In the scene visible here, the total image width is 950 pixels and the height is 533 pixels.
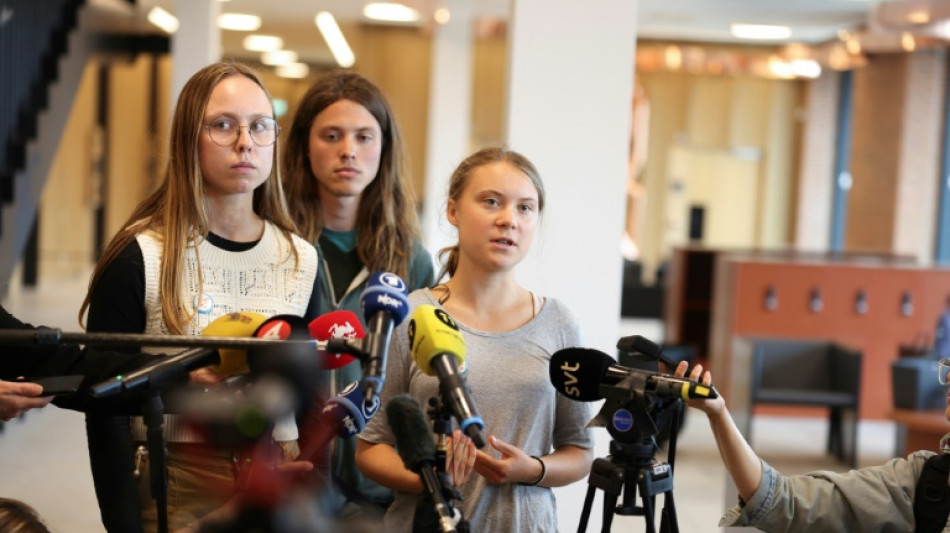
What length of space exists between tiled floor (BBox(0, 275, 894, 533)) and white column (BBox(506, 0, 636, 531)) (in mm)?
461

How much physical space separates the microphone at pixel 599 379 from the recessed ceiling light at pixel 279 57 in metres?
17.6

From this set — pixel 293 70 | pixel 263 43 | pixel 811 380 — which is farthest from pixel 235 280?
pixel 293 70

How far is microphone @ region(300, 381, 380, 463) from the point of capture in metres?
1.62

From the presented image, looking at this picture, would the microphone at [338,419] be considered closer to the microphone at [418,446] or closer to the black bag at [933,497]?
the microphone at [418,446]

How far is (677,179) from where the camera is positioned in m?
18.9

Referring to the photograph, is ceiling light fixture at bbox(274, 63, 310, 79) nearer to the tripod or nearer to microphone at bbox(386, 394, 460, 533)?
the tripod

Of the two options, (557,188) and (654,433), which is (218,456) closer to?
(654,433)

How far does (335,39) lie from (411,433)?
1626 cm

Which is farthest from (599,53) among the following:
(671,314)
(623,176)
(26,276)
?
(26,276)

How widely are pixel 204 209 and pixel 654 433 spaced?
3.16ft

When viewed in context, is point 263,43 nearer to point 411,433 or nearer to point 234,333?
point 234,333

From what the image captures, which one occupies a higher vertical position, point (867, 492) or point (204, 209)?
point (204, 209)

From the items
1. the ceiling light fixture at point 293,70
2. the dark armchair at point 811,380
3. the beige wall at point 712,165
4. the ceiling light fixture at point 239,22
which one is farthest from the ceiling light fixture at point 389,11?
the ceiling light fixture at point 293,70

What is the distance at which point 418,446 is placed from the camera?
1676 millimetres
